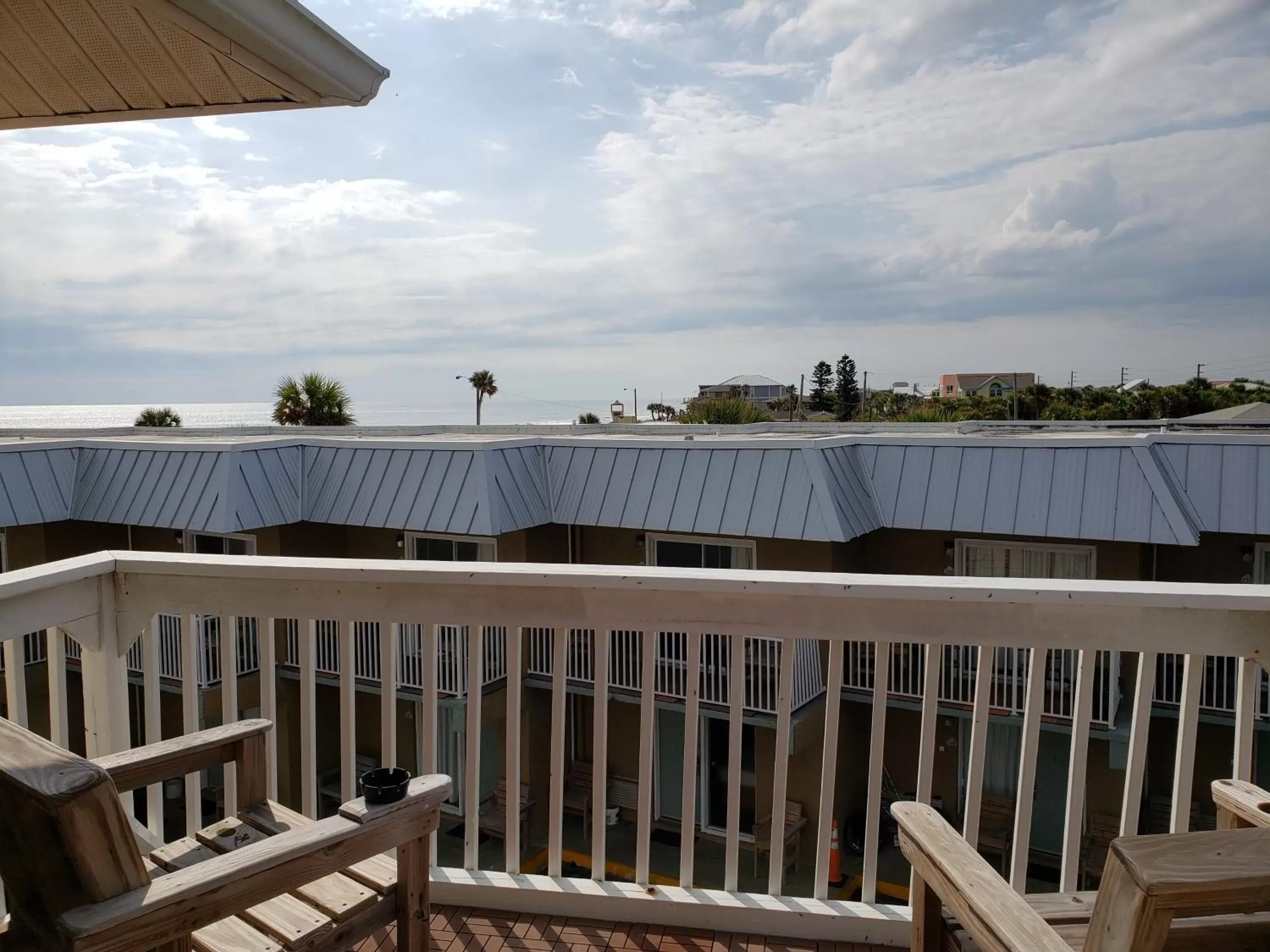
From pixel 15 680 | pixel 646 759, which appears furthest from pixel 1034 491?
pixel 15 680

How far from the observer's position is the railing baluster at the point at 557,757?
210 cm

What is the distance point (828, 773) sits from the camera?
2.04 metres

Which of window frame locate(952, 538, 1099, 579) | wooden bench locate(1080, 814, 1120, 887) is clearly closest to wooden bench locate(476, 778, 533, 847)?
window frame locate(952, 538, 1099, 579)

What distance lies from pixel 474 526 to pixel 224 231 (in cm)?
457

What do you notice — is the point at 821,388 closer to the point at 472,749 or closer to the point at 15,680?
the point at 472,749

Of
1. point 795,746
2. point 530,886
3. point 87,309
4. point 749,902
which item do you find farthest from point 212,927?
point 87,309

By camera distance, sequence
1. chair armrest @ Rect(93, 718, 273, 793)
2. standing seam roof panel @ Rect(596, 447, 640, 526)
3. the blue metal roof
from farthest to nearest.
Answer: standing seam roof panel @ Rect(596, 447, 640, 526) → the blue metal roof → chair armrest @ Rect(93, 718, 273, 793)

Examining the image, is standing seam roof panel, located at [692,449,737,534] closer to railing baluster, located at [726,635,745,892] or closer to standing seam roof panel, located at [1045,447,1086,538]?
standing seam roof panel, located at [1045,447,1086,538]

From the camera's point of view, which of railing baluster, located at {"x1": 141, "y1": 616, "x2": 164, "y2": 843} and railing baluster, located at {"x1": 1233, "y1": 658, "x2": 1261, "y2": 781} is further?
railing baluster, located at {"x1": 141, "y1": 616, "x2": 164, "y2": 843}

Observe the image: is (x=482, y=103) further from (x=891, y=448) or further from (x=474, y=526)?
(x=891, y=448)

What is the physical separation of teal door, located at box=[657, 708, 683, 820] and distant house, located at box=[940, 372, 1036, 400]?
37120 mm

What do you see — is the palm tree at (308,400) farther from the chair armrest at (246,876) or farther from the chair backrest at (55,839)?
the chair backrest at (55,839)

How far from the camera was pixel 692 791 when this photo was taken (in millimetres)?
2080

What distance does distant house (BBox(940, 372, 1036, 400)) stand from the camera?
159 feet
